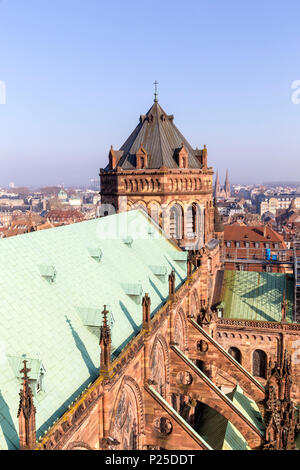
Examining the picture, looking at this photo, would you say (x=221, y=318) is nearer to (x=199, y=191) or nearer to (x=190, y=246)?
(x=190, y=246)

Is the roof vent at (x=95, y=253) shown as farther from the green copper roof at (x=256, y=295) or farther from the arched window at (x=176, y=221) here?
the green copper roof at (x=256, y=295)

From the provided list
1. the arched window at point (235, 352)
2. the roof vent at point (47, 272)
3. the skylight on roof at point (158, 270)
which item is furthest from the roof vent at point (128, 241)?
the arched window at point (235, 352)

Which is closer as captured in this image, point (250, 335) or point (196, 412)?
point (196, 412)

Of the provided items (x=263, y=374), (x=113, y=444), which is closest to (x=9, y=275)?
(x=113, y=444)

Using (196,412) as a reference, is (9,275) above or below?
above

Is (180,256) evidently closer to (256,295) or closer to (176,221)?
(176,221)

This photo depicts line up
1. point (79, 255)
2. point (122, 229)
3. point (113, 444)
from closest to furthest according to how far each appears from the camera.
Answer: point (113, 444), point (79, 255), point (122, 229)

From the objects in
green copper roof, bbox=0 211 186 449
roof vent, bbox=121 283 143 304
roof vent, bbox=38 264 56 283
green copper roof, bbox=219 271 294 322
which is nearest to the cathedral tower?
green copper roof, bbox=219 271 294 322
